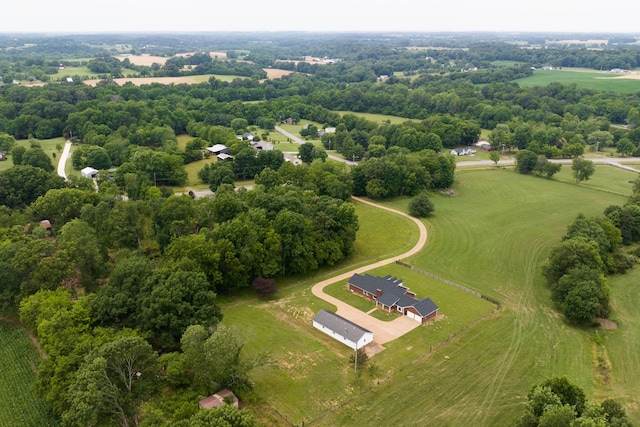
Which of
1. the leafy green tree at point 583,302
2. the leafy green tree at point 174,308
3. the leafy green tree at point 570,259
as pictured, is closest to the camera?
the leafy green tree at point 174,308

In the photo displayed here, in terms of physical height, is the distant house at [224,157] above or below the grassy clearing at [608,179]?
above

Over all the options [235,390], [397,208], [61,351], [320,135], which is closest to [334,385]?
[235,390]

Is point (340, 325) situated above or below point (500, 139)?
below

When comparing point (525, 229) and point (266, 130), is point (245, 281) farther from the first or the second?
point (266, 130)

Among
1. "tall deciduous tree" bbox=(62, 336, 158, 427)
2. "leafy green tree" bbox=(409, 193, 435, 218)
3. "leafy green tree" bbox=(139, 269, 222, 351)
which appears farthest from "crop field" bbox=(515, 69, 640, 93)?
"tall deciduous tree" bbox=(62, 336, 158, 427)

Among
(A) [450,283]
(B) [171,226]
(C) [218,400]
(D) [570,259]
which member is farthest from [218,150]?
(C) [218,400]

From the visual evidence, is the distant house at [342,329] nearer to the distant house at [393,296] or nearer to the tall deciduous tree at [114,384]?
the distant house at [393,296]

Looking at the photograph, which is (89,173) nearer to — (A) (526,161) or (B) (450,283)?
(B) (450,283)

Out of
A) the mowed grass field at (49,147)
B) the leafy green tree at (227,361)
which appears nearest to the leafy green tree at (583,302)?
the leafy green tree at (227,361)

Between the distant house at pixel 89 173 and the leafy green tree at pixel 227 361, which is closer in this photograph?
the leafy green tree at pixel 227 361
